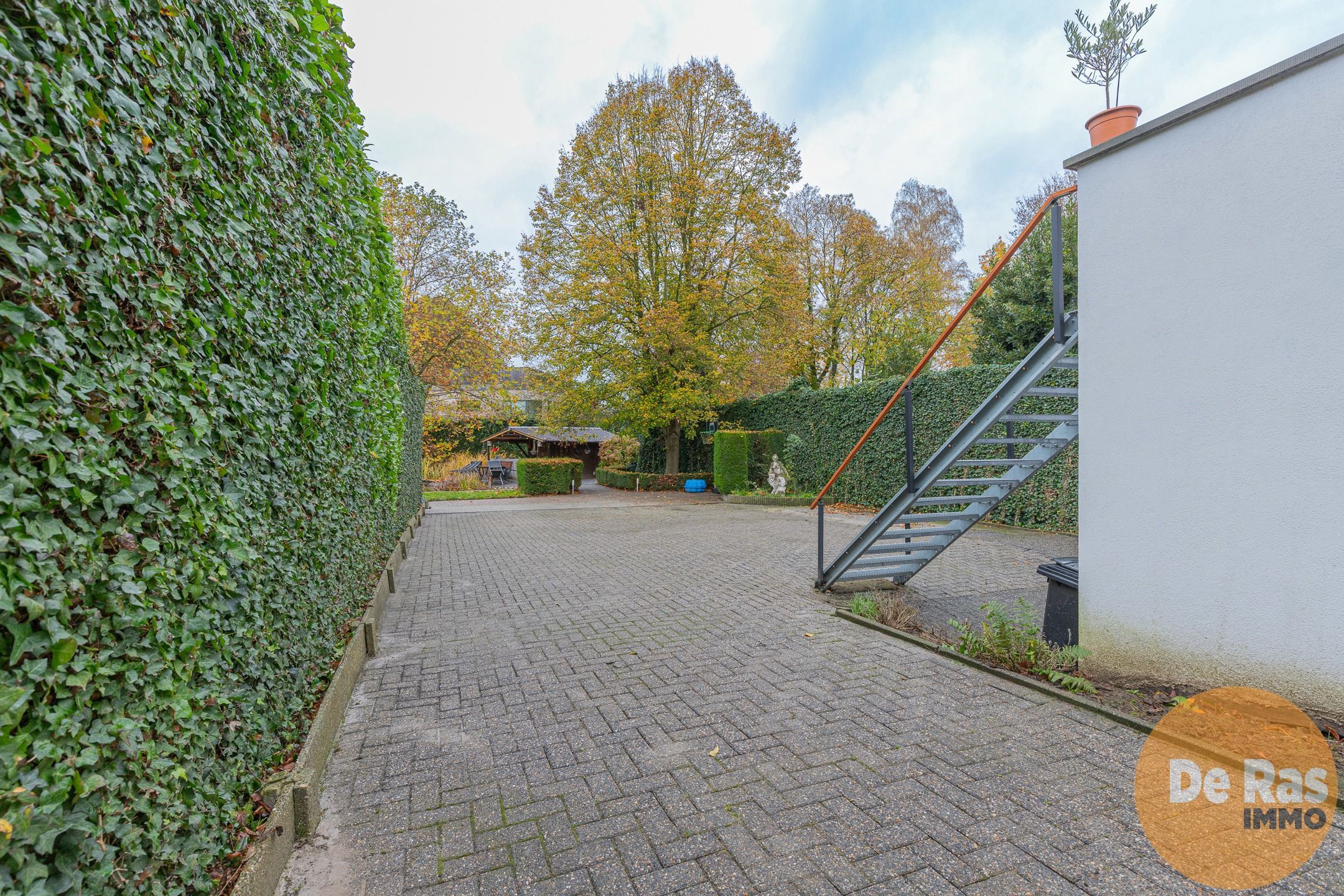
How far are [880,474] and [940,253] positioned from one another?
17611 millimetres

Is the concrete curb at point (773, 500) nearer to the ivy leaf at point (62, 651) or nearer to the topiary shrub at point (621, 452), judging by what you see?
the topiary shrub at point (621, 452)

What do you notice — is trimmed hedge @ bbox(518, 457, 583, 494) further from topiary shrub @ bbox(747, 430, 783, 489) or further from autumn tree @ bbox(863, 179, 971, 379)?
autumn tree @ bbox(863, 179, 971, 379)

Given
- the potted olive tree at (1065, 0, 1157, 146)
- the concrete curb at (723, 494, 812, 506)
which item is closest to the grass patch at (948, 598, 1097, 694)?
the potted olive tree at (1065, 0, 1157, 146)

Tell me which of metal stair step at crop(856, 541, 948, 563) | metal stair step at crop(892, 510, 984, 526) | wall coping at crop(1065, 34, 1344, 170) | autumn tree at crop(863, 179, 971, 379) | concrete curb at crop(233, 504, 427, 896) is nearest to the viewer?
concrete curb at crop(233, 504, 427, 896)

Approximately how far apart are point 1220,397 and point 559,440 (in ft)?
67.6

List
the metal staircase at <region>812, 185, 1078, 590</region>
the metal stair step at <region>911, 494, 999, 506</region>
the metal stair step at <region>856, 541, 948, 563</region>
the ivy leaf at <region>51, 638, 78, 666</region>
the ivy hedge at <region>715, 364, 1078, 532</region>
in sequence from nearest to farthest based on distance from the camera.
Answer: the ivy leaf at <region>51, 638, 78, 666</region> → the metal staircase at <region>812, 185, 1078, 590</region> → the metal stair step at <region>911, 494, 999, 506</region> → the metal stair step at <region>856, 541, 948, 563</region> → the ivy hedge at <region>715, 364, 1078, 532</region>

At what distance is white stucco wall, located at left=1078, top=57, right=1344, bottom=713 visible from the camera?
2.72 metres

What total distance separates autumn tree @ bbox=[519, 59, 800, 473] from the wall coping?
13.6m

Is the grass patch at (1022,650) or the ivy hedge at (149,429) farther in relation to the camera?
the grass patch at (1022,650)

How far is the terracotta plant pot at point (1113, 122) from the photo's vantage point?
3.59m

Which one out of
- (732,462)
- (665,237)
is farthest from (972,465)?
(665,237)

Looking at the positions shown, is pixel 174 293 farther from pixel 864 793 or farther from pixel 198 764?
pixel 864 793

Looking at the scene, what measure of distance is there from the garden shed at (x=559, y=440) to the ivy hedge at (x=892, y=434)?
6137 mm

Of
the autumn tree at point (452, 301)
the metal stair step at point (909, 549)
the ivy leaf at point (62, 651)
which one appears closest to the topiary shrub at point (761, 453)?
the autumn tree at point (452, 301)
